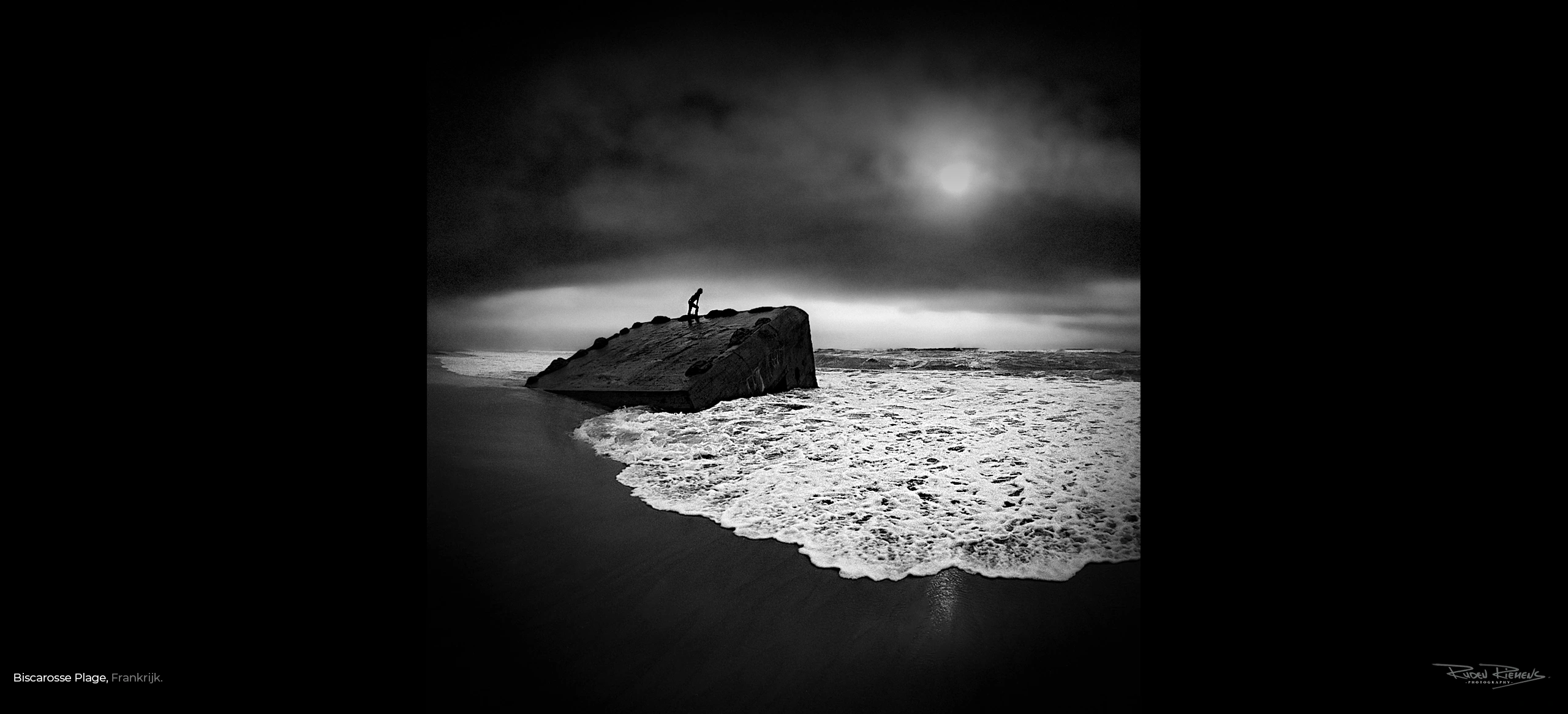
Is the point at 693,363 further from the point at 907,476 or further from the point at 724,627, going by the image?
the point at 724,627

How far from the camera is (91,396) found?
4.99 ft

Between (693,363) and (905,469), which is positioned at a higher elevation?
(693,363)

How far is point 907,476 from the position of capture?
286cm

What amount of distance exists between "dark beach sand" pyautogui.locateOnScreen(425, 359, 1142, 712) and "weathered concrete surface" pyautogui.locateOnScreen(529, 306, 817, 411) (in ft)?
6.73

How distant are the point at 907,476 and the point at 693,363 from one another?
2.58 m

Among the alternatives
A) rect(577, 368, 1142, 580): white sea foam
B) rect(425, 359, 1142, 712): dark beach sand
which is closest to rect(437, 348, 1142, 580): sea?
rect(577, 368, 1142, 580): white sea foam

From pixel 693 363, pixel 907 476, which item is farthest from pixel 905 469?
pixel 693 363

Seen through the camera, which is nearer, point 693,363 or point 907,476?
point 907,476

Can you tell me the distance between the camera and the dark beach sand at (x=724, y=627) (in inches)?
55.9

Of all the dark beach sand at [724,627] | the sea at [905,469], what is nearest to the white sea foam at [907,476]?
the sea at [905,469]

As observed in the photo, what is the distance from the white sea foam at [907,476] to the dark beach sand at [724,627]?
0.16m

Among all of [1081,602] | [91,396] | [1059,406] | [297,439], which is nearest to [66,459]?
[91,396]

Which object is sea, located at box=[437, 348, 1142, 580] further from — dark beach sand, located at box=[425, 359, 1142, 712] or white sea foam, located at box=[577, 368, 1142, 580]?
dark beach sand, located at box=[425, 359, 1142, 712]

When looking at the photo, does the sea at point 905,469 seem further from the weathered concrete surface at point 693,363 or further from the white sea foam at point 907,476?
the weathered concrete surface at point 693,363
